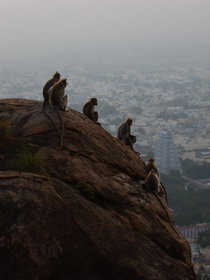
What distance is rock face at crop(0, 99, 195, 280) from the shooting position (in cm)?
428

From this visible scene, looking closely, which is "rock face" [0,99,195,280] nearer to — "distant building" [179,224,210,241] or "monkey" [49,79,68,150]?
"monkey" [49,79,68,150]

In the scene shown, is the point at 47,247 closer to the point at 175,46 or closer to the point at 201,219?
the point at 201,219

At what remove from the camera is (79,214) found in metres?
4.70

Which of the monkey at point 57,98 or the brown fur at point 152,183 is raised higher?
the monkey at point 57,98

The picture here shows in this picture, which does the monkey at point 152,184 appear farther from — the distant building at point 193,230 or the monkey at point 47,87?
the distant building at point 193,230

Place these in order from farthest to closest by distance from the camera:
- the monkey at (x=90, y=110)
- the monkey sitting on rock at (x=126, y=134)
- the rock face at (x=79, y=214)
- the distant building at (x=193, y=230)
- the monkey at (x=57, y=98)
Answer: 1. the distant building at (x=193, y=230)
2. the monkey sitting on rock at (x=126, y=134)
3. the monkey at (x=90, y=110)
4. the monkey at (x=57, y=98)
5. the rock face at (x=79, y=214)

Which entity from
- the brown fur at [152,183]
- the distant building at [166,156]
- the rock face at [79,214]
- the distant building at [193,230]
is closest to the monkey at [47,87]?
the rock face at [79,214]

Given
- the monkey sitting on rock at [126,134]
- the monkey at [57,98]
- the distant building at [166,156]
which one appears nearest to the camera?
the monkey at [57,98]

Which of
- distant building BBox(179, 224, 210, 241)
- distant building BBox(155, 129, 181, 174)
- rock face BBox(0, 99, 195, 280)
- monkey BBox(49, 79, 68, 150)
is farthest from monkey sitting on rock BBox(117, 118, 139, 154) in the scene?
distant building BBox(155, 129, 181, 174)

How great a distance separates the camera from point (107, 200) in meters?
5.30

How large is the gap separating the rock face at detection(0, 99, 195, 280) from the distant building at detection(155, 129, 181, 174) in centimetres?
2826

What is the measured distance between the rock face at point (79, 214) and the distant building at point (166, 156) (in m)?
28.3

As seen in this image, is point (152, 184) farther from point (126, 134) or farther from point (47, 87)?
point (47, 87)

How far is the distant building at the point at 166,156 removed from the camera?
34947 millimetres
